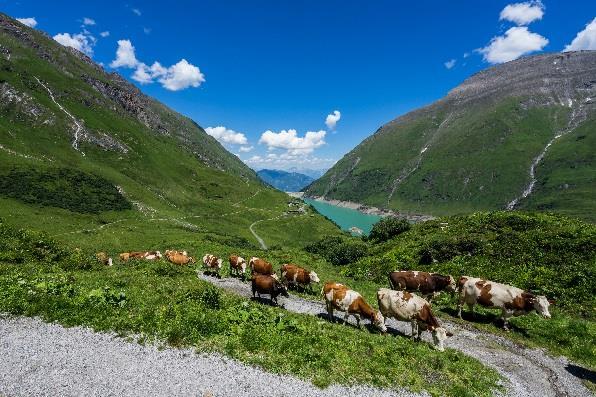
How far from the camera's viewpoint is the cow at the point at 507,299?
24.1m

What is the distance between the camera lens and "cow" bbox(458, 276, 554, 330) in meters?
24.1

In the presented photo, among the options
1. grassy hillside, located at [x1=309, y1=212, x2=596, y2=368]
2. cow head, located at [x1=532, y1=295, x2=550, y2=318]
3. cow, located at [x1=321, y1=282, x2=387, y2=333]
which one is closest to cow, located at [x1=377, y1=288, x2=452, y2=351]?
cow, located at [x1=321, y1=282, x2=387, y2=333]

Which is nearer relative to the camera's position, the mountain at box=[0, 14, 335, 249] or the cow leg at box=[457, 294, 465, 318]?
the cow leg at box=[457, 294, 465, 318]

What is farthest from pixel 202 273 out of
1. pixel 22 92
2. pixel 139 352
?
pixel 22 92

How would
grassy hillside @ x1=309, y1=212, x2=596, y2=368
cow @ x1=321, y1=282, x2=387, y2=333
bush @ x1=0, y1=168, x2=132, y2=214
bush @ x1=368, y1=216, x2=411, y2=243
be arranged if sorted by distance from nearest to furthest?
cow @ x1=321, y1=282, x2=387, y2=333
grassy hillside @ x1=309, y1=212, x2=596, y2=368
bush @ x1=368, y1=216, x2=411, y2=243
bush @ x1=0, y1=168, x2=132, y2=214

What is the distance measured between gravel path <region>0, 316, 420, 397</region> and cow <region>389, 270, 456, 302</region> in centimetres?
1452

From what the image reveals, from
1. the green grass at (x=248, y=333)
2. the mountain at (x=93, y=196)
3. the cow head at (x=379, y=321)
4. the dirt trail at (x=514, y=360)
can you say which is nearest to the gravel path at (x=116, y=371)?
the green grass at (x=248, y=333)

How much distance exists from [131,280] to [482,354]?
763 inches

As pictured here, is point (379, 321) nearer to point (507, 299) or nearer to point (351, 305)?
point (351, 305)

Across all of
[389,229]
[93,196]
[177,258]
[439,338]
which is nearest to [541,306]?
[439,338]

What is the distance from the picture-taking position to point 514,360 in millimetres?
19547

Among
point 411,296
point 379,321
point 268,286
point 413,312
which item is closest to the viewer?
point 413,312

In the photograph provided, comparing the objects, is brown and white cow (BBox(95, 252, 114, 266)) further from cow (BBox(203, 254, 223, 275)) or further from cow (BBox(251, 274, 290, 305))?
cow (BBox(251, 274, 290, 305))

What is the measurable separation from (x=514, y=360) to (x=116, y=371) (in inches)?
726
